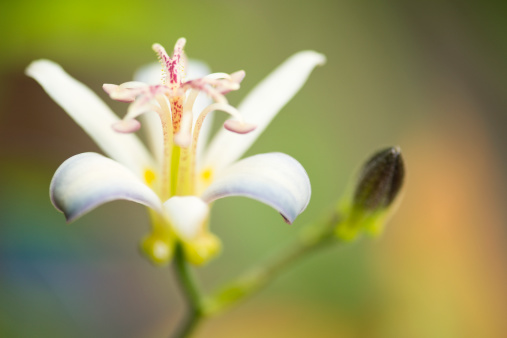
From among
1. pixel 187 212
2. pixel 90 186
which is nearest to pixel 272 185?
pixel 187 212

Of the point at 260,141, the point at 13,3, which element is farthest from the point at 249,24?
the point at 13,3

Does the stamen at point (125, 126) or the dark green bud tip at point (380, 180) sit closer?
the stamen at point (125, 126)

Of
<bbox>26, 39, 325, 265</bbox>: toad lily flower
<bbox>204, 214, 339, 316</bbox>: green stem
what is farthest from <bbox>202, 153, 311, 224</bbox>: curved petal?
<bbox>204, 214, 339, 316</bbox>: green stem

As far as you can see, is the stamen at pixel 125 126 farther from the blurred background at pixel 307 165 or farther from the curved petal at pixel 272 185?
the blurred background at pixel 307 165

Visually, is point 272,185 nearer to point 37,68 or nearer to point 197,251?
point 197,251

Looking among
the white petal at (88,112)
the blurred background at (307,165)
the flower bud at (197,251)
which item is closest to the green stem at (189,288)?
the flower bud at (197,251)

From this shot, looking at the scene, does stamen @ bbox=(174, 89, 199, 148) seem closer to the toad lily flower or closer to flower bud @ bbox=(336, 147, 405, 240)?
the toad lily flower

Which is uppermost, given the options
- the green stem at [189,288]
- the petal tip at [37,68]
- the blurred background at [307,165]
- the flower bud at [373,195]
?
the blurred background at [307,165]
